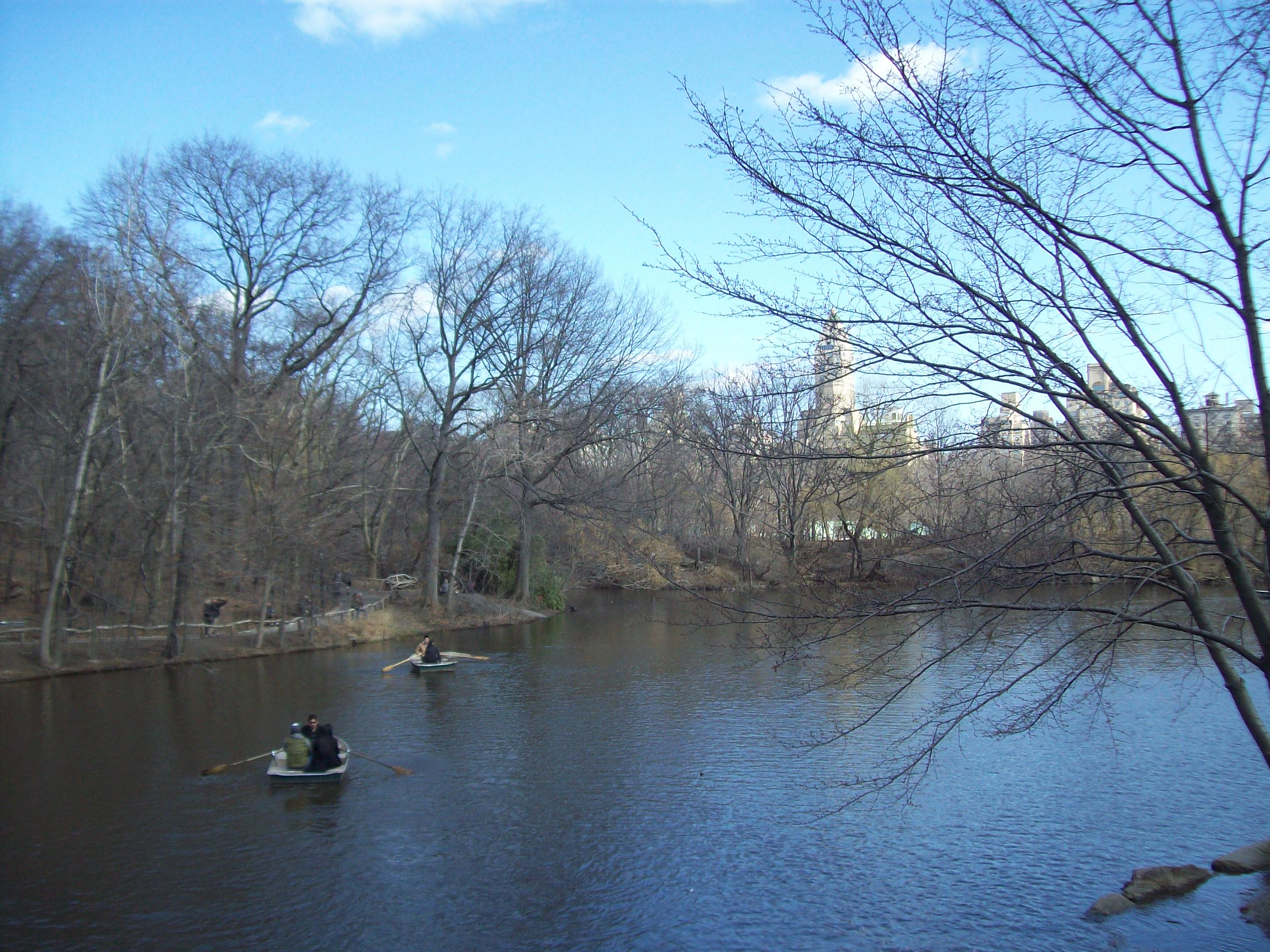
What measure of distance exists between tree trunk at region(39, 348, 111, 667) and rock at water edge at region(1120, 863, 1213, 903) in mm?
24420

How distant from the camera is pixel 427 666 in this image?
83.4 feet

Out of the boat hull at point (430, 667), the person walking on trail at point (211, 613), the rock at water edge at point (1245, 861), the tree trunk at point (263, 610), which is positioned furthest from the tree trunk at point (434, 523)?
the rock at water edge at point (1245, 861)

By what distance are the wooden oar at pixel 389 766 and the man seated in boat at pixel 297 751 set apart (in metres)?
0.92

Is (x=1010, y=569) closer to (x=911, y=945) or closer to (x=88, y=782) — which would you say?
(x=911, y=945)

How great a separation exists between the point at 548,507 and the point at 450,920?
30.2 m

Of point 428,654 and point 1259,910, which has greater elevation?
point 428,654

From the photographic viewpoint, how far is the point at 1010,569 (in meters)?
6.29

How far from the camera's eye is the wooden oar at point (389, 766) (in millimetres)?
15852

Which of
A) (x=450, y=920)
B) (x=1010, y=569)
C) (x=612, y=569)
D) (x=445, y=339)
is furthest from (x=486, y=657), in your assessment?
(x=1010, y=569)

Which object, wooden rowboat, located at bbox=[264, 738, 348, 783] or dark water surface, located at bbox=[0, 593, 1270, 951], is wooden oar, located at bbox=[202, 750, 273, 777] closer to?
dark water surface, located at bbox=[0, 593, 1270, 951]

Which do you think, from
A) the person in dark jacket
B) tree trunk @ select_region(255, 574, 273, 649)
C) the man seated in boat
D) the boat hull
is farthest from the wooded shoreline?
the person in dark jacket

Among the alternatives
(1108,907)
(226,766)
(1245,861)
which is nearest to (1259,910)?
(1245,861)

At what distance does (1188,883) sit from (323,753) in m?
12.7

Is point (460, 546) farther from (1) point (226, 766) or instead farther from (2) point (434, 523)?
(1) point (226, 766)
